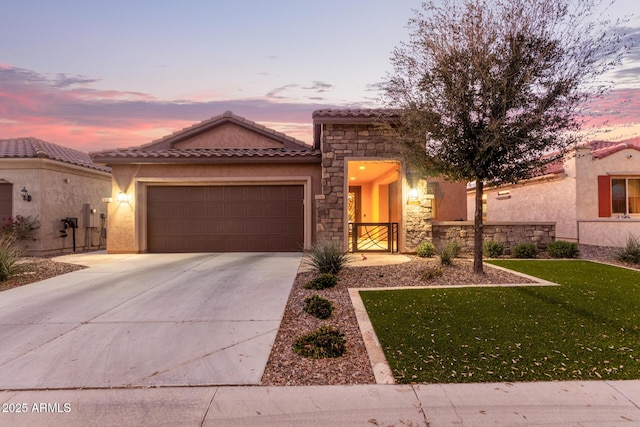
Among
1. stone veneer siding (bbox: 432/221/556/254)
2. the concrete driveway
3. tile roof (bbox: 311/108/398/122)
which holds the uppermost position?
tile roof (bbox: 311/108/398/122)

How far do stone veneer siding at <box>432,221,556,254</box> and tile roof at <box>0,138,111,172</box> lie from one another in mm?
14485

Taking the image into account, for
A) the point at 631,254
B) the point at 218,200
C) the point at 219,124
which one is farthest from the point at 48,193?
the point at 631,254

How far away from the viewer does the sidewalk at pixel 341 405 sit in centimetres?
260

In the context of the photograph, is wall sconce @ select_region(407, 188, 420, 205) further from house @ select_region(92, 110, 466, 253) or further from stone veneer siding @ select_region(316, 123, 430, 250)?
stone veneer siding @ select_region(316, 123, 430, 250)

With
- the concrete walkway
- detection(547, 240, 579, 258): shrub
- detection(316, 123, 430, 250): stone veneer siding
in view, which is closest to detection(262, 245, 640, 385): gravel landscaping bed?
the concrete walkway

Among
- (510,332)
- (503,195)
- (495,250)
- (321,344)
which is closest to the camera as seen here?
(321,344)

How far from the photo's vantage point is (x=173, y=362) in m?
3.53

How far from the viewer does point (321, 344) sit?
12.5 ft

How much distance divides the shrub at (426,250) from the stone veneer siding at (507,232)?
691 mm

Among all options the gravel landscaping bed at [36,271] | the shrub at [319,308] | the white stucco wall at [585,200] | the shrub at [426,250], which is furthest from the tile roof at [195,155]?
the white stucco wall at [585,200]

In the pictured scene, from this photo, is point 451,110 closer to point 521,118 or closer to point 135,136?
point 521,118

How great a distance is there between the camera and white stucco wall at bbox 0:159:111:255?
39.7 feet

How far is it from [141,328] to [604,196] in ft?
60.8

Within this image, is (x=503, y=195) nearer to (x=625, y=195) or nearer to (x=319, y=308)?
(x=625, y=195)
